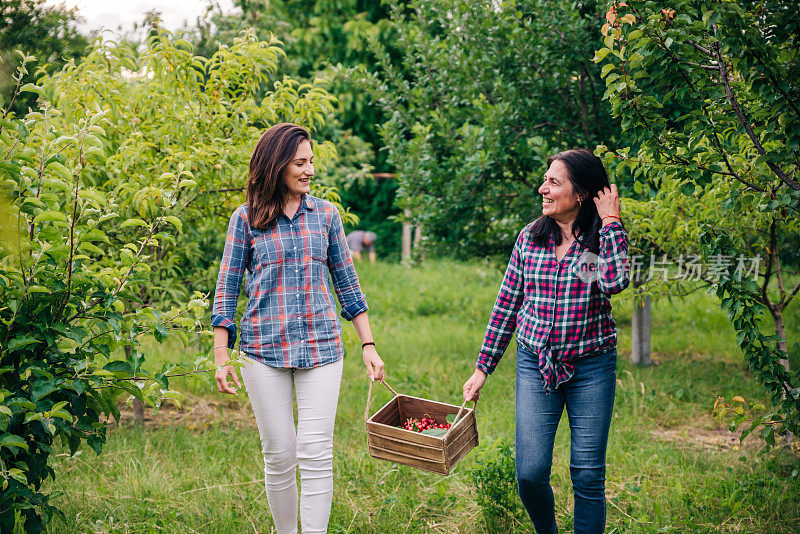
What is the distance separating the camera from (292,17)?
1523cm

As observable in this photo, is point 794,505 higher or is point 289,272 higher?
point 289,272

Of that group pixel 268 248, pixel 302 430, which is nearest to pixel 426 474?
pixel 302 430

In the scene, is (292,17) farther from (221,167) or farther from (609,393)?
(609,393)

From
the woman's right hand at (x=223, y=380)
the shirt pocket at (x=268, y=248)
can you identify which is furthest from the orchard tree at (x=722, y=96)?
the woman's right hand at (x=223, y=380)

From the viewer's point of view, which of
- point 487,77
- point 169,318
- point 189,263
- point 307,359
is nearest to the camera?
point 169,318

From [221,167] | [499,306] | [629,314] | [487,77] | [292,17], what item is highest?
[292,17]

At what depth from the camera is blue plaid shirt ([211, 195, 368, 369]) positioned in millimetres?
2895

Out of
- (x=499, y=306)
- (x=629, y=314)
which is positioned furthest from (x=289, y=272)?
(x=629, y=314)

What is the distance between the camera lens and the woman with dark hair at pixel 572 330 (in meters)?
2.72

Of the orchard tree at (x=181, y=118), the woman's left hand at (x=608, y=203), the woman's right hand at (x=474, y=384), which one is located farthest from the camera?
the orchard tree at (x=181, y=118)

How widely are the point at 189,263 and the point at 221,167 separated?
1.00 meters

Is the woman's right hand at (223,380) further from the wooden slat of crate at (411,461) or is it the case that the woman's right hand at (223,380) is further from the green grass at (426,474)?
the green grass at (426,474)

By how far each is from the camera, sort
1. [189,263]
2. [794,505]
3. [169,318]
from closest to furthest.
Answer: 1. [169,318]
2. [794,505]
3. [189,263]

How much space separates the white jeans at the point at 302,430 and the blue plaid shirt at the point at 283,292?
3.0 inches
